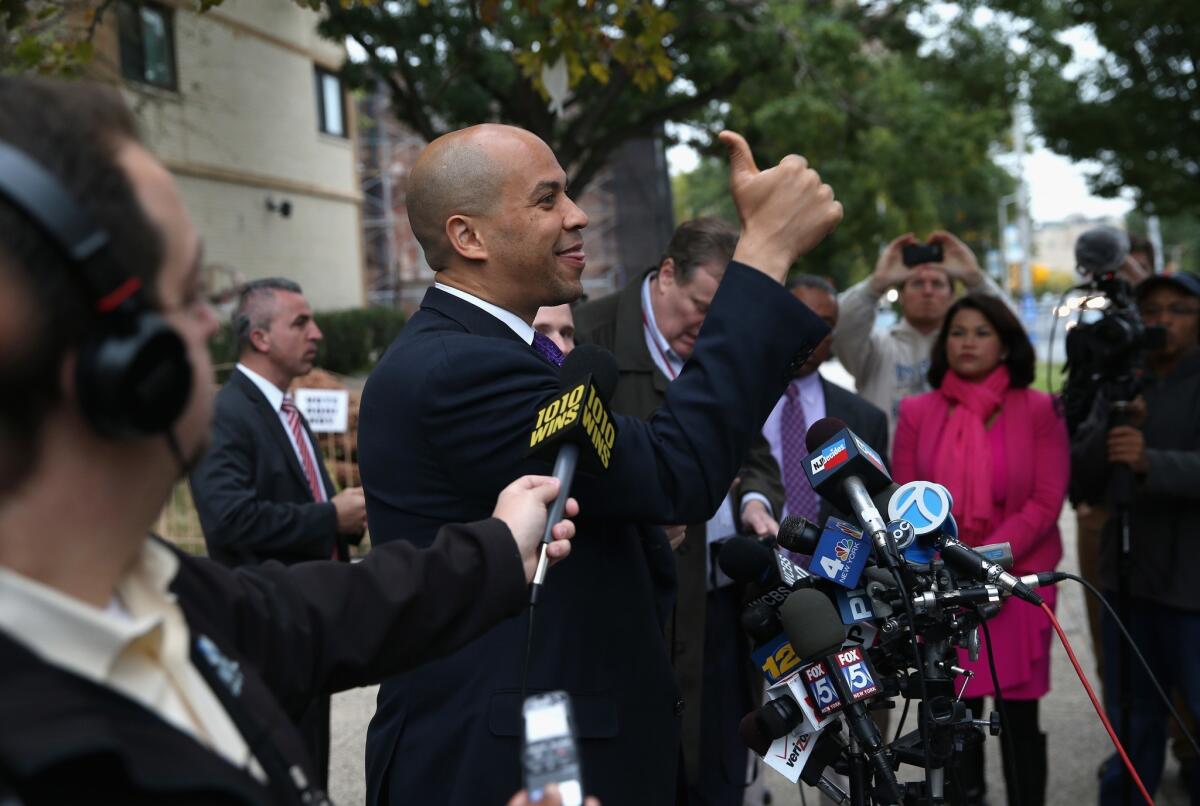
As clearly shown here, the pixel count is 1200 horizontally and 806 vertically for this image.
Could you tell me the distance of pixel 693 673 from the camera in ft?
12.5

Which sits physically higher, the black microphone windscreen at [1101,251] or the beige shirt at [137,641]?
the black microphone windscreen at [1101,251]

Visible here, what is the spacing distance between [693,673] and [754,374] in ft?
6.37

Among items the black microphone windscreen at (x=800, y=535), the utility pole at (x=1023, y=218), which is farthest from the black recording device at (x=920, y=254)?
the utility pole at (x=1023, y=218)

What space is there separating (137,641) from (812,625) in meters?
1.37

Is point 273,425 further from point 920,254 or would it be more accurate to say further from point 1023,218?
point 1023,218

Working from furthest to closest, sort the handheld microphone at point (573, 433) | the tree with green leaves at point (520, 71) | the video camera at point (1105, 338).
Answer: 1. the tree with green leaves at point (520, 71)
2. the video camera at point (1105, 338)
3. the handheld microphone at point (573, 433)

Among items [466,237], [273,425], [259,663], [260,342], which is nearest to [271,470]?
[273,425]

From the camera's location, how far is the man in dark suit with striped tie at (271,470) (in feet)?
14.3

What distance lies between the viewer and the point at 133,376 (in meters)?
1.15

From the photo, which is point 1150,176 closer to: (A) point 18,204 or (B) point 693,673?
(B) point 693,673

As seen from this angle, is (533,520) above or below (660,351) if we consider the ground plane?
below

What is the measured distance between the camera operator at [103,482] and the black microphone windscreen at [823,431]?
1344 millimetres

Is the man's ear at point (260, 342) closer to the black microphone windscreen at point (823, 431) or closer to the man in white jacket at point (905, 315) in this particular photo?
the man in white jacket at point (905, 315)

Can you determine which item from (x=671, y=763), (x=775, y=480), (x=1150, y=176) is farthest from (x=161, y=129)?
(x=671, y=763)
